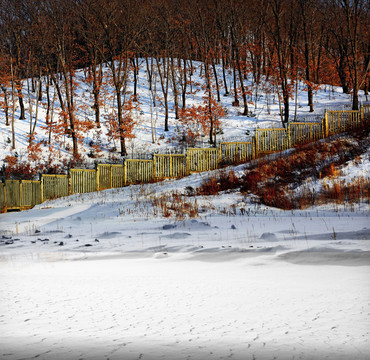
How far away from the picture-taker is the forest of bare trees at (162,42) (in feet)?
93.1

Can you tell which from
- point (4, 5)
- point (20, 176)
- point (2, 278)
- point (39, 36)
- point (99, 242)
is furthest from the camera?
point (39, 36)

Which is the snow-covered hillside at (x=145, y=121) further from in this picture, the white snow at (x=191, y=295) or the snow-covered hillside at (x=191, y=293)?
the white snow at (x=191, y=295)

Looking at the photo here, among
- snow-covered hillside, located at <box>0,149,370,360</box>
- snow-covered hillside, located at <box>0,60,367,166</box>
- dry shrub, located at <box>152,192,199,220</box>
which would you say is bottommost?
snow-covered hillside, located at <box>0,149,370,360</box>

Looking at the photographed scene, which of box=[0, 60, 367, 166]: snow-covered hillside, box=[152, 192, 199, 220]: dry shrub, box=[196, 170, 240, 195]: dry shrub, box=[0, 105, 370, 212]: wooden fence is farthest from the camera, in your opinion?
box=[0, 60, 367, 166]: snow-covered hillside

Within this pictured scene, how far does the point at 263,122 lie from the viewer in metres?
32.5

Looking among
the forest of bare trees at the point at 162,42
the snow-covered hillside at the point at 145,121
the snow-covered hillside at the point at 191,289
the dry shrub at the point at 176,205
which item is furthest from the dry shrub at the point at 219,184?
the forest of bare trees at the point at 162,42

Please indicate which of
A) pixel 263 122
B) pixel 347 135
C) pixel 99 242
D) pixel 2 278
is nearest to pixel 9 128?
pixel 263 122

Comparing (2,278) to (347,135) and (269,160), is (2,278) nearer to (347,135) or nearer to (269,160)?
(269,160)

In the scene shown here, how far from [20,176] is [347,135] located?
18381mm

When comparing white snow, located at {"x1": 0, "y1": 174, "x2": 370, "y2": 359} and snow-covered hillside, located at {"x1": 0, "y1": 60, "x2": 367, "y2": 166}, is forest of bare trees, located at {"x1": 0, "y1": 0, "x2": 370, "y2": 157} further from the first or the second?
white snow, located at {"x1": 0, "y1": 174, "x2": 370, "y2": 359}

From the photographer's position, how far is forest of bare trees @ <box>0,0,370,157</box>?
28375 mm

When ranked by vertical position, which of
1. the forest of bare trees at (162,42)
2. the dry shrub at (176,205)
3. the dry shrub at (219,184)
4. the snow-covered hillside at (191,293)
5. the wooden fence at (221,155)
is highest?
the forest of bare trees at (162,42)

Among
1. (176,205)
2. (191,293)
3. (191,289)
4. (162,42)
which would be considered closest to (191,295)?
(191,293)

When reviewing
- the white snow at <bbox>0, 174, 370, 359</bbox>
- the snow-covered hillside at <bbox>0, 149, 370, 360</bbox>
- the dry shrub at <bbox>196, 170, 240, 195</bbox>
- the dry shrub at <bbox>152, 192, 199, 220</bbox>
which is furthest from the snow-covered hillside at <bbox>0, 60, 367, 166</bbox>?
Answer: the white snow at <bbox>0, 174, 370, 359</bbox>
